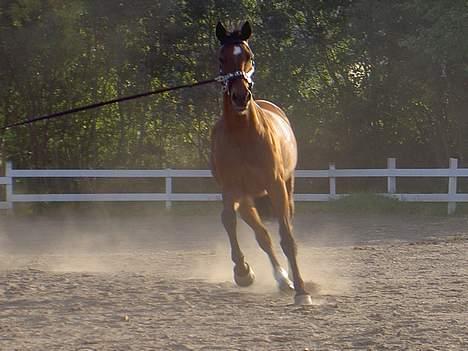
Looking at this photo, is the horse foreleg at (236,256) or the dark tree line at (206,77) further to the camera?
the dark tree line at (206,77)

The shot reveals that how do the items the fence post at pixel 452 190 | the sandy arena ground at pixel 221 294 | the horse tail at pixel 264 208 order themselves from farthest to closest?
the fence post at pixel 452 190 < the horse tail at pixel 264 208 < the sandy arena ground at pixel 221 294

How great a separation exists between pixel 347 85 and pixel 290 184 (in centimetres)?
919

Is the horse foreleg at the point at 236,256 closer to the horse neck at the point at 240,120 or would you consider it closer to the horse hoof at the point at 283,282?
the horse hoof at the point at 283,282

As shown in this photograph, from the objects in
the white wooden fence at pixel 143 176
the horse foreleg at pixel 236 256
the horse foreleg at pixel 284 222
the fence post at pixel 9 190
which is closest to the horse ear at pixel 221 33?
the horse foreleg at pixel 284 222

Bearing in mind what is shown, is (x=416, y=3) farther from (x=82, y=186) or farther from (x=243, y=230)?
(x=82, y=186)

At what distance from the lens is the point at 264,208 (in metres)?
8.80

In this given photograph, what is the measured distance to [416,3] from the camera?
16516 mm

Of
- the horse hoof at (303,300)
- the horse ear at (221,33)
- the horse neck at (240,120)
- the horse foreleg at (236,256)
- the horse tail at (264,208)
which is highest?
the horse ear at (221,33)

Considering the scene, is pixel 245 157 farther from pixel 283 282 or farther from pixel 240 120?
pixel 283 282

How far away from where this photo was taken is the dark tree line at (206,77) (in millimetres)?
17000

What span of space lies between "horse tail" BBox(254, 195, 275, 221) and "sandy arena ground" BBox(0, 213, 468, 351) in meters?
0.65

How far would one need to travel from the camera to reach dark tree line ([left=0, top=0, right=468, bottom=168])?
17.0 meters

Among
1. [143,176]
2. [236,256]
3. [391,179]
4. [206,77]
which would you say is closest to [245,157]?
[236,256]

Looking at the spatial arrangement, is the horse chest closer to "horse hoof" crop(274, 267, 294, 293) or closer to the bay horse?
the bay horse
